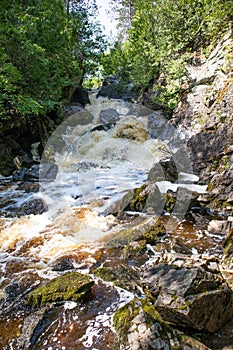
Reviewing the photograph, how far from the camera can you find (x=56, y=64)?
12172 millimetres

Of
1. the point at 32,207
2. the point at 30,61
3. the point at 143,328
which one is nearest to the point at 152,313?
the point at 143,328

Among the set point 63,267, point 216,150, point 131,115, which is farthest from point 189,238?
point 131,115

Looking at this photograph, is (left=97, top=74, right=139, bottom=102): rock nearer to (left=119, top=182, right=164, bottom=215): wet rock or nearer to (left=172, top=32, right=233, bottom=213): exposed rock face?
(left=172, top=32, right=233, bottom=213): exposed rock face

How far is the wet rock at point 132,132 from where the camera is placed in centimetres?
1396

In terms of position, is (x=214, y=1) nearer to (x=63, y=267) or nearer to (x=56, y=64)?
(x=56, y=64)

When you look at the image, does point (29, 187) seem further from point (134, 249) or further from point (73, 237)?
point (134, 249)

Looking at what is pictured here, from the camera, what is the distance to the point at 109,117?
16578 millimetres

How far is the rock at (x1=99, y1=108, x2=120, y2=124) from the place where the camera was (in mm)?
16103

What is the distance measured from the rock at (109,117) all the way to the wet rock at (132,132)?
1182mm

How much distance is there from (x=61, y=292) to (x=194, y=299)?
5.80 ft

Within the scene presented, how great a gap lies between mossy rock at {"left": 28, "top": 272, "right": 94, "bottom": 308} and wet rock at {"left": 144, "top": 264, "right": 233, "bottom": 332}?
979 mm

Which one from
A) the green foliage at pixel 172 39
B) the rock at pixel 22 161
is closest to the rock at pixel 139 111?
the green foliage at pixel 172 39

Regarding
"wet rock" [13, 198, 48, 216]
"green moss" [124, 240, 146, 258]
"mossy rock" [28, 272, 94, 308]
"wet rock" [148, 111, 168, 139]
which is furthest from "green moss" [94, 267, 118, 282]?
"wet rock" [148, 111, 168, 139]

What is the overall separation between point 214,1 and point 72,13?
39.6 feet
